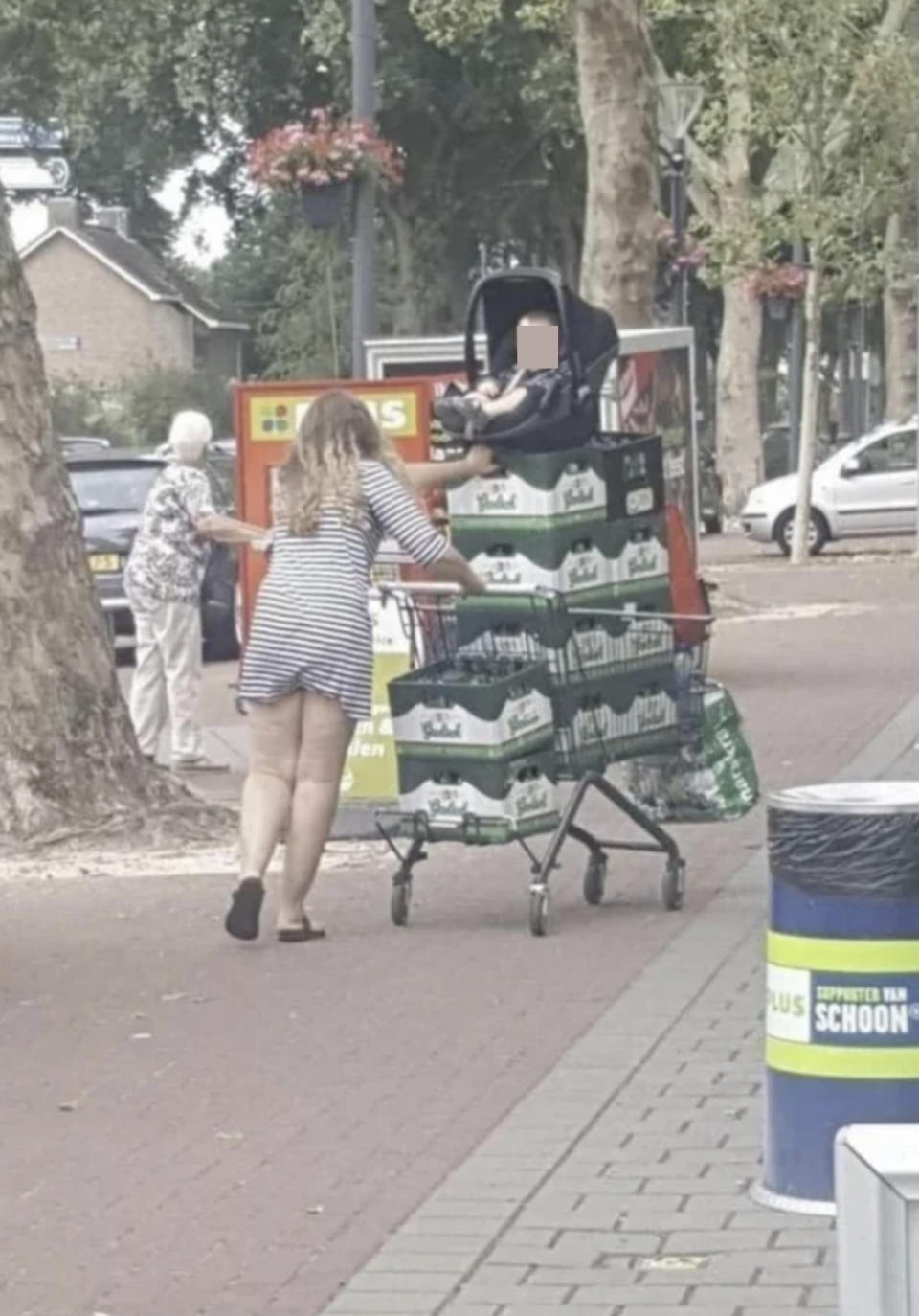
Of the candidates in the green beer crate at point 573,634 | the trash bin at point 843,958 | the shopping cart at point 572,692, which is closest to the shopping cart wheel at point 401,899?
the shopping cart at point 572,692

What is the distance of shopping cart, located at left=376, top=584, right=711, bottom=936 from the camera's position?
1012 centimetres

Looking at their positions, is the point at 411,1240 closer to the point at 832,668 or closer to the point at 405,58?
the point at 832,668

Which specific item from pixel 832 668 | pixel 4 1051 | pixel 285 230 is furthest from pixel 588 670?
pixel 285 230

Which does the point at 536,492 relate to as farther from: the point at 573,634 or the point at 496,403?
the point at 573,634

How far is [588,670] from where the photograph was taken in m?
10.3

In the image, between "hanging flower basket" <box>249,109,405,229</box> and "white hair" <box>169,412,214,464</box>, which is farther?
"hanging flower basket" <box>249,109,405,229</box>

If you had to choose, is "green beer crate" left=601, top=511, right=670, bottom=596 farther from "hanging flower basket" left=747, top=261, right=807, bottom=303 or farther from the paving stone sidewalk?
"hanging flower basket" left=747, top=261, right=807, bottom=303

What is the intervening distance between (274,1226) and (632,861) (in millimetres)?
5340

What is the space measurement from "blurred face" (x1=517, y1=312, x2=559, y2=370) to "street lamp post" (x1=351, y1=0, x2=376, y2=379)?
8.65 metres

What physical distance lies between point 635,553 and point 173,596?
528cm

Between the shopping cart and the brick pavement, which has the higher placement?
the shopping cart

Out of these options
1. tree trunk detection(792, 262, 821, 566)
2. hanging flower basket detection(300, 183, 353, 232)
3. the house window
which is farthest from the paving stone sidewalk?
the house window

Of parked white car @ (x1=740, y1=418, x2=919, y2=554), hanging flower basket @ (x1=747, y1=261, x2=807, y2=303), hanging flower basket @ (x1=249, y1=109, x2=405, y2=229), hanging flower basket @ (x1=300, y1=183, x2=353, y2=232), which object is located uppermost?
hanging flower basket @ (x1=249, y1=109, x2=405, y2=229)

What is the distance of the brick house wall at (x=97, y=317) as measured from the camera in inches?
3570
